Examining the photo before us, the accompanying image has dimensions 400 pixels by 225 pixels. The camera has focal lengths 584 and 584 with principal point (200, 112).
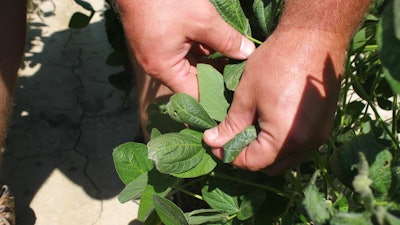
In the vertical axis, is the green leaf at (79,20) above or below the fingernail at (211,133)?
below

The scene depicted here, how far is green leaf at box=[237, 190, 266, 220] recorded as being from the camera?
3.20 feet

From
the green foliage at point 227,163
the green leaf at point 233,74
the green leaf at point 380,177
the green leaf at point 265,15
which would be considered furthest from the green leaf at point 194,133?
the green leaf at point 380,177

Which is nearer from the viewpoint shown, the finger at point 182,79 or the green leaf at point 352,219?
the green leaf at point 352,219

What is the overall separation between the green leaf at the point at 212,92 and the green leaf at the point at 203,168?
0.23 feet

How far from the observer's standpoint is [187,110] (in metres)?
0.95

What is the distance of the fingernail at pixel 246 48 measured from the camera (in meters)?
1.02

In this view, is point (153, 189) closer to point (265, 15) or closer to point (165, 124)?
point (165, 124)

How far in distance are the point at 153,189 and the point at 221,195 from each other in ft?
0.40

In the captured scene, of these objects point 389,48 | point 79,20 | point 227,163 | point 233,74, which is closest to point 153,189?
point 227,163

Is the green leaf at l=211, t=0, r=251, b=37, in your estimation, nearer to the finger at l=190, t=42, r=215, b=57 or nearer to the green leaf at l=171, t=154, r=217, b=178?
the finger at l=190, t=42, r=215, b=57

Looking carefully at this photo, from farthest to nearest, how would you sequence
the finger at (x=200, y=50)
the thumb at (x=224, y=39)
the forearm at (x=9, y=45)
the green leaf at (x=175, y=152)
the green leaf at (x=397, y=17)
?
the forearm at (x=9, y=45) → the finger at (x=200, y=50) → the thumb at (x=224, y=39) → the green leaf at (x=175, y=152) → the green leaf at (x=397, y=17)

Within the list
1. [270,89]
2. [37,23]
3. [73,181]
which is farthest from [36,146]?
[270,89]

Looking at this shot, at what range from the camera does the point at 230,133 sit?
94 cm

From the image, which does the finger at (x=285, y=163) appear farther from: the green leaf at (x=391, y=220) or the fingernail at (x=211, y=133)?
the green leaf at (x=391, y=220)
